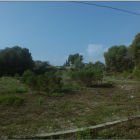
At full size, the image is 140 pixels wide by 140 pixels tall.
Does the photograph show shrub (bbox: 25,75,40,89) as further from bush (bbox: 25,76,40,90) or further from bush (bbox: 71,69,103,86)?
bush (bbox: 71,69,103,86)

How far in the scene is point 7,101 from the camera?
4.27m

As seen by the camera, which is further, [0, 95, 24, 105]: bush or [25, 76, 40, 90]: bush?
[25, 76, 40, 90]: bush

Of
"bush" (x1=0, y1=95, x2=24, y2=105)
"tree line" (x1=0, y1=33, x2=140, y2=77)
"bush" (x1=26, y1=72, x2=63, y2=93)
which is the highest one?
"tree line" (x1=0, y1=33, x2=140, y2=77)

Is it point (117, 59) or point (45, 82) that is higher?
point (117, 59)

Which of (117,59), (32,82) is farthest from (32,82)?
(117,59)

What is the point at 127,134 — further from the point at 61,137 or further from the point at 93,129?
the point at 61,137

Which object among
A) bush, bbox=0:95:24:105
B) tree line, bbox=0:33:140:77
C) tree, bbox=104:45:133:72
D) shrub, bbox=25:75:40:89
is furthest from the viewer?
tree, bbox=104:45:133:72

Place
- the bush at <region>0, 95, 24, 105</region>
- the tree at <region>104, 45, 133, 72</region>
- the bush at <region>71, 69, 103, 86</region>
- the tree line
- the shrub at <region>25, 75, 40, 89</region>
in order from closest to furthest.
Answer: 1. the bush at <region>0, 95, 24, 105</region>
2. the shrub at <region>25, 75, 40, 89</region>
3. the bush at <region>71, 69, 103, 86</region>
4. the tree line
5. the tree at <region>104, 45, 133, 72</region>

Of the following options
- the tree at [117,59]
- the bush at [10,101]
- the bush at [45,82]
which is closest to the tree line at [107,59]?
the tree at [117,59]

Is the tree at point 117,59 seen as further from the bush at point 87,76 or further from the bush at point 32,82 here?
the bush at point 32,82

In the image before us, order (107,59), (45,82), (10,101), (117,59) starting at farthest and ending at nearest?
1. (107,59)
2. (117,59)
3. (45,82)
4. (10,101)

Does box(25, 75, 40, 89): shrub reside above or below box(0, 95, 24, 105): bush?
above

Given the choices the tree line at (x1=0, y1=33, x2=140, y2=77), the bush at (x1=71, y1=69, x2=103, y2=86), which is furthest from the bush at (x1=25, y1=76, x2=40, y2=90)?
the tree line at (x1=0, y1=33, x2=140, y2=77)

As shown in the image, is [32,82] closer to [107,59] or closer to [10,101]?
[10,101]
